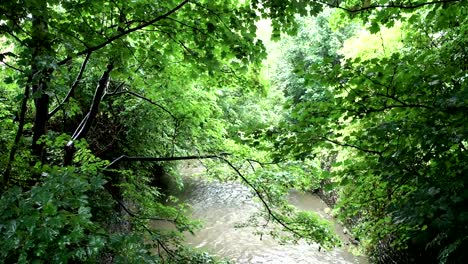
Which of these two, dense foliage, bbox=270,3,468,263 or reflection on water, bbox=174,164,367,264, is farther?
reflection on water, bbox=174,164,367,264

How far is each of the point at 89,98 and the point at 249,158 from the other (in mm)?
3319

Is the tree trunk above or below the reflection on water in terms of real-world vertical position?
below

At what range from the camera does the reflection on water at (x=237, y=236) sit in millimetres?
7332

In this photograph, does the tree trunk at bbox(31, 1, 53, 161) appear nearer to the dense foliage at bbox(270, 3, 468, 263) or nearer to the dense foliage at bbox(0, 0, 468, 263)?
the dense foliage at bbox(0, 0, 468, 263)

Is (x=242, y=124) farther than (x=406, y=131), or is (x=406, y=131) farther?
(x=242, y=124)

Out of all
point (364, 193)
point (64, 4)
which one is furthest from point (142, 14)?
point (364, 193)

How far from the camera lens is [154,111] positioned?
498 cm

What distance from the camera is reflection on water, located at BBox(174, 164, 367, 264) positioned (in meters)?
7.33

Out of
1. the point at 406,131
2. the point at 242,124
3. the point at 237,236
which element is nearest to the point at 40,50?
the point at 242,124

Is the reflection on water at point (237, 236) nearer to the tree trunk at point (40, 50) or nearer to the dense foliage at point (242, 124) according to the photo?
the dense foliage at point (242, 124)

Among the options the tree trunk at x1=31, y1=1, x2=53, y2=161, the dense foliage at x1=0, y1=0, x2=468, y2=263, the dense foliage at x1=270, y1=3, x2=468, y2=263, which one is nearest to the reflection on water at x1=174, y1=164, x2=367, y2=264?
the dense foliage at x1=0, y1=0, x2=468, y2=263

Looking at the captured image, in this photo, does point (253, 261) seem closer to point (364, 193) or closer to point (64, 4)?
point (364, 193)

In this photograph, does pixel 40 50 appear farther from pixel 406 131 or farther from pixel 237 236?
pixel 237 236

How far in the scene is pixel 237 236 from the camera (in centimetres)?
815
